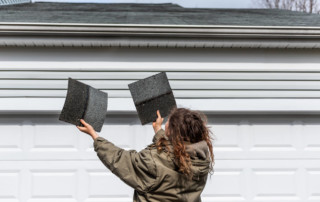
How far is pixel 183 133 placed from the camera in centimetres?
225

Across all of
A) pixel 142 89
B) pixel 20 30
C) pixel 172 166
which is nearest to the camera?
pixel 172 166

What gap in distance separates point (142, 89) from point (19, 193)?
2.62 meters

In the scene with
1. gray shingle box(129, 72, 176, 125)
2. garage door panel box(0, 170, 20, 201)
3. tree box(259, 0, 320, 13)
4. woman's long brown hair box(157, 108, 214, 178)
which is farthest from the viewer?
tree box(259, 0, 320, 13)

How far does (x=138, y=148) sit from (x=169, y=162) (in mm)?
2311

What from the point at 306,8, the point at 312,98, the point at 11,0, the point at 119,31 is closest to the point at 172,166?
the point at 119,31

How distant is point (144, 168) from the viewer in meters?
2.24

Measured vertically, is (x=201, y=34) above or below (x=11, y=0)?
below

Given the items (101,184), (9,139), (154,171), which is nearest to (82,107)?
(154,171)

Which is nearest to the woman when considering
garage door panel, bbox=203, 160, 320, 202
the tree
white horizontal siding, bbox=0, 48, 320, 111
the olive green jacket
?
the olive green jacket

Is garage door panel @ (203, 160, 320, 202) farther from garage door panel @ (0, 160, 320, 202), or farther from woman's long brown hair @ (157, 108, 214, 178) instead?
woman's long brown hair @ (157, 108, 214, 178)

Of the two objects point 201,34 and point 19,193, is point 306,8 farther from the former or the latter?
point 19,193

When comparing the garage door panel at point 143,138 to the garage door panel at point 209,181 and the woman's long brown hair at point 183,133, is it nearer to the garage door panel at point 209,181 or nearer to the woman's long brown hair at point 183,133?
the garage door panel at point 209,181

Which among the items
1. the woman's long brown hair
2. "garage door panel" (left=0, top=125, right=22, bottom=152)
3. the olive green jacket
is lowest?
"garage door panel" (left=0, top=125, right=22, bottom=152)

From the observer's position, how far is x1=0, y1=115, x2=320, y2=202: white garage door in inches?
174
